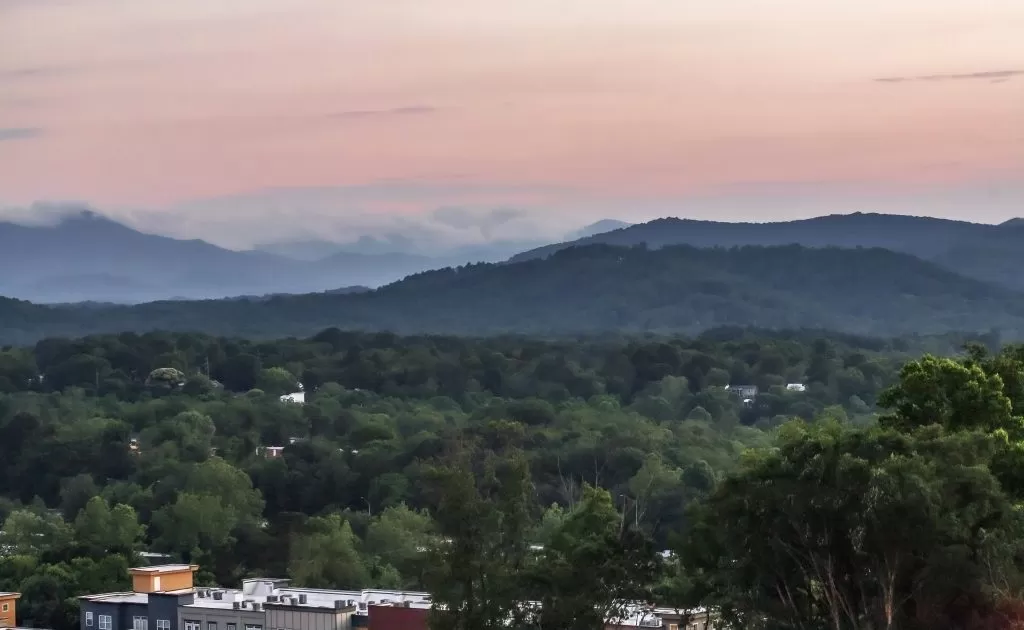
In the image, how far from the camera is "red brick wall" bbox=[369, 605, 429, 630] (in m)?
42.6

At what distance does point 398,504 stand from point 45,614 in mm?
29045

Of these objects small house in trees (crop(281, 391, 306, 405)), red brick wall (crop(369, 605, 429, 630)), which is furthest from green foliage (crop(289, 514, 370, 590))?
small house in trees (crop(281, 391, 306, 405))

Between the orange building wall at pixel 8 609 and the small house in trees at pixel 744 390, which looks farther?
the small house in trees at pixel 744 390

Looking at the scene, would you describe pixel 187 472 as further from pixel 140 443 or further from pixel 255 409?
pixel 255 409

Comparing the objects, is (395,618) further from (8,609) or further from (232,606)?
(8,609)

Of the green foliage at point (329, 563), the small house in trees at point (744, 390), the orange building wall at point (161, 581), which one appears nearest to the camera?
the orange building wall at point (161, 581)

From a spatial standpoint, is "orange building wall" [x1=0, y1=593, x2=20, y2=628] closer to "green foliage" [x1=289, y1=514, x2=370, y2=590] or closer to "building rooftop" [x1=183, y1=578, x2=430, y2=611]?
"building rooftop" [x1=183, y1=578, x2=430, y2=611]

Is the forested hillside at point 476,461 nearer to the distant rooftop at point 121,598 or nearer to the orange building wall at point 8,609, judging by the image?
the orange building wall at point 8,609

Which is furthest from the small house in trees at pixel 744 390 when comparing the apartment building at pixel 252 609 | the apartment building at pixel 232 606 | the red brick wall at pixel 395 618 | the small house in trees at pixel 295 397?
the red brick wall at pixel 395 618

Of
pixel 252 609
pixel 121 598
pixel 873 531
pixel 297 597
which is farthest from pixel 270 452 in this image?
pixel 873 531


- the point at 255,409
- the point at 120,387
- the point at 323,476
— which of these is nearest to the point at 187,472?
the point at 323,476

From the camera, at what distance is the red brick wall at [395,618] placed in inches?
1678

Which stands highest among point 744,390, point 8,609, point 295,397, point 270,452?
point 295,397

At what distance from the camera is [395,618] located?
43125 mm
